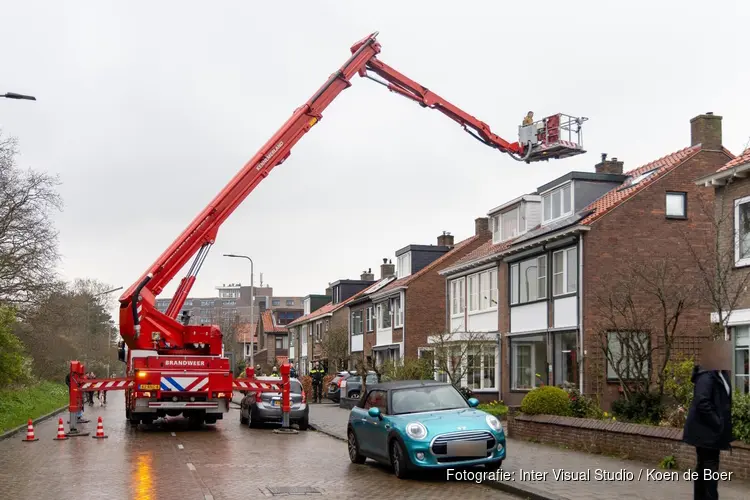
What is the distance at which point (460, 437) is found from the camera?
42.9 feet

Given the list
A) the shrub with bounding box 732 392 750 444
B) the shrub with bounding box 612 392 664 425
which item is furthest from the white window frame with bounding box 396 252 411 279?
the shrub with bounding box 732 392 750 444

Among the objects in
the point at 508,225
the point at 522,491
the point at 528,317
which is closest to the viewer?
the point at 522,491

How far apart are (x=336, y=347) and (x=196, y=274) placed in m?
33.0

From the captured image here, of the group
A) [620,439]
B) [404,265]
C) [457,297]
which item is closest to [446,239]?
[404,265]

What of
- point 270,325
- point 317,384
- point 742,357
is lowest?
point 317,384

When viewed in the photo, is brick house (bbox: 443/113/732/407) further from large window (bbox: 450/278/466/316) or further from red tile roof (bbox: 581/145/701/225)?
large window (bbox: 450/278/466/316)

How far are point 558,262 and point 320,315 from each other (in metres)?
38.1

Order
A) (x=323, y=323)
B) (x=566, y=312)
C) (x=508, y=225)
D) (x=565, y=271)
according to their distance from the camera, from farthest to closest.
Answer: (x=323, y=323)
(x=508, y=225)
(x=565, y=271)
(x=566, y=312)

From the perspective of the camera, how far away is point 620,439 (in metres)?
15.4

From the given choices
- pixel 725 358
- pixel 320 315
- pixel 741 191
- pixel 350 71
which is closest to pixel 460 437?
pixel 725 358

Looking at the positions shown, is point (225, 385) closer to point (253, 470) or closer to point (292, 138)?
point (292, 138)

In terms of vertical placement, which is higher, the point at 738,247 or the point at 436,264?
the point at 436,264

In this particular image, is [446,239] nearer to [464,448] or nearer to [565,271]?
[565,271]

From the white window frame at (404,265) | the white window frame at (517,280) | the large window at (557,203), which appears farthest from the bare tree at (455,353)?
the white window frame at (404,265)
